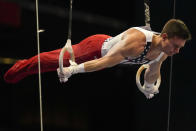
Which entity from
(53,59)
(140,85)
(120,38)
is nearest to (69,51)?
(53,59)

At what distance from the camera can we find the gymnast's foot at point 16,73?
2.04 m

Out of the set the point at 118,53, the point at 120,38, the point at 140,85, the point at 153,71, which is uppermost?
the point at 120,38

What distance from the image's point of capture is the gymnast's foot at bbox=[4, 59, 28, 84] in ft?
6.69

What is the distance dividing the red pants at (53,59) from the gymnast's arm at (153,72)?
401 millimetres

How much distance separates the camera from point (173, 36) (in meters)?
2.12

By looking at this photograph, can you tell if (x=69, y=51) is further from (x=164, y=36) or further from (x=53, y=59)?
(x=164, y=36)

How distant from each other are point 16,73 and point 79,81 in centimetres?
41

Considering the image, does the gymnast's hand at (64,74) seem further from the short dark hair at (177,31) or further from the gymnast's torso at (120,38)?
the short dark hair at (177,31)

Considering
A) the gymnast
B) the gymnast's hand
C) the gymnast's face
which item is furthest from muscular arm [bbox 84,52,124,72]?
the gymnast's face

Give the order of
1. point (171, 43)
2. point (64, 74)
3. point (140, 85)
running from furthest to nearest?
point (140, 85), point (171, 43), point (64, 74)

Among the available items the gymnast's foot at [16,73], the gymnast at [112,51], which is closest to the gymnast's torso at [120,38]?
the gymnast at [112,51]

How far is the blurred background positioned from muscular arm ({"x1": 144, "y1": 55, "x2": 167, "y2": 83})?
A: 0.09 meters

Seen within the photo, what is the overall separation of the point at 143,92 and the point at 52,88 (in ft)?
2.31

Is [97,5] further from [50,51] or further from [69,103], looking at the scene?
[69,103]
